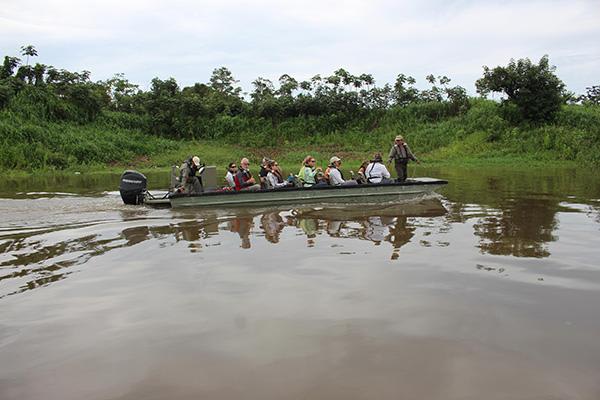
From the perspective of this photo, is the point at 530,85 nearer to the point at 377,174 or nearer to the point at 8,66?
the point at 377,174

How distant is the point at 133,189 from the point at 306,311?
8.78m

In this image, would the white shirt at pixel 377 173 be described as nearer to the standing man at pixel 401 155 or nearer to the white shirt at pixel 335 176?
the standing man at pixel 401 155

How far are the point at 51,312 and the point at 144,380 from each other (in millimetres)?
1896

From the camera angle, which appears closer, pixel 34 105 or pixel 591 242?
pixel 591 242

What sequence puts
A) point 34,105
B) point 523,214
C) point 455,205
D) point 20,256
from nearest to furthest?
point 20,256, point 523,214, point 455,205, point 34,105

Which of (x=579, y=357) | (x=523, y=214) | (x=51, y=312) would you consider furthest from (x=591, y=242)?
(x=51, y=312)

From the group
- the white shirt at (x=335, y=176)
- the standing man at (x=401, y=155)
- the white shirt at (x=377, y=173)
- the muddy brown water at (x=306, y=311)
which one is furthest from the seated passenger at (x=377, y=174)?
the muddy brown water at (x=306, y=311)

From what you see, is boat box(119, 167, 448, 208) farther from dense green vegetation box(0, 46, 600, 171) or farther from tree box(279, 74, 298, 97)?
tree box(279, 74, 298, 97)

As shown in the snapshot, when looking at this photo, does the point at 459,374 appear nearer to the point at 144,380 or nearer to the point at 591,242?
the point at 144,380

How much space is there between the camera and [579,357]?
12.3ft

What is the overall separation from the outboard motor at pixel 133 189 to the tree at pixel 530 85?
25345 millimetres

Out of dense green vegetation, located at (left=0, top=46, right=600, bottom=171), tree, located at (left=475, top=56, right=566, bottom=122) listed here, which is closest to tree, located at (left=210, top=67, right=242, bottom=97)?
dense green vegetation, located at (left=0, top=46, right=600, bottom=171)

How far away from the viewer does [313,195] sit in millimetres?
12164

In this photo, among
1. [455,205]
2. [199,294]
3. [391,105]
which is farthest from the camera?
[391,105]
